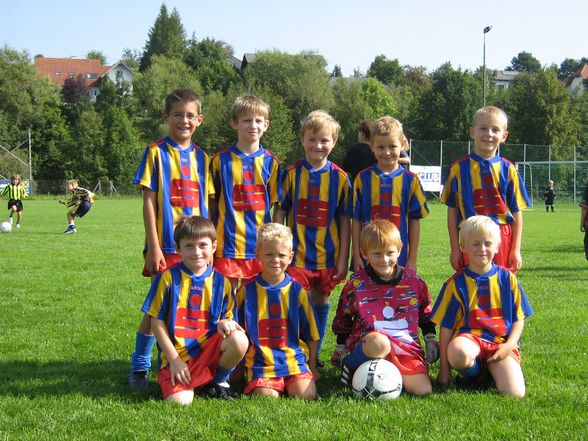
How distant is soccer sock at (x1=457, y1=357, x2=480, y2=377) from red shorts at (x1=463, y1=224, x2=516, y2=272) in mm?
866

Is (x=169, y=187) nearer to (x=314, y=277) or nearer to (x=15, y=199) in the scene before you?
(x=314, y=277)

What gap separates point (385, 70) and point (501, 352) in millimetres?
101615

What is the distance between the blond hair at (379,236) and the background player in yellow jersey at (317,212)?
47cm

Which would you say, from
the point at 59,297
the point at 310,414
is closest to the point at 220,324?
the point at 310,414

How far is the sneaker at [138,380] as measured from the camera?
4.26 meters

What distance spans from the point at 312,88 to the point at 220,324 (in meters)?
52.3

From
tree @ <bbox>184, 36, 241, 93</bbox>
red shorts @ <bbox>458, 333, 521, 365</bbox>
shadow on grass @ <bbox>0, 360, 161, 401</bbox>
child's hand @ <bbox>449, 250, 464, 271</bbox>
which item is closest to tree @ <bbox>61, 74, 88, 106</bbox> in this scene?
tree @ <bbox>184, 36, 241, 93</bbox>

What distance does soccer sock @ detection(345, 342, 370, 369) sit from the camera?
13.8 ft

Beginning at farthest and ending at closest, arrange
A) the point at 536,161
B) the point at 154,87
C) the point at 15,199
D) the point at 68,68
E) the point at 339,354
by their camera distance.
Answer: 1. the point at 68,68
2. the point at 154,87
3. the point at 536,161
4. the point at 15,199
5. the point at 339,354

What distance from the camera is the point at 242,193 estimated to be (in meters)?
4.64

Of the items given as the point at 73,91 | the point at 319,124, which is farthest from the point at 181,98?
the point at 73,91

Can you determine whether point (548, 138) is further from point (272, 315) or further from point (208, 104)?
point (272, 315)

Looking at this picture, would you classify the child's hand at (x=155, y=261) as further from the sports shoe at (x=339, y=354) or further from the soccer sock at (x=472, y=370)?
the soccer sock at (x=472, y=370)

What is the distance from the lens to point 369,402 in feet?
12.9
